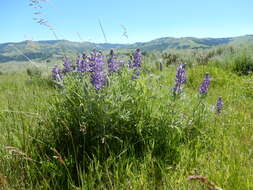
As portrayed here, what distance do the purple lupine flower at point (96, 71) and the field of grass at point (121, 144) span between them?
9 cm

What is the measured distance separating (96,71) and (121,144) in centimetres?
68

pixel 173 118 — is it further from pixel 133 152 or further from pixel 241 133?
A: pixel 241 133

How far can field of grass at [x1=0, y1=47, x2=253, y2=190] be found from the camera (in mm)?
1985

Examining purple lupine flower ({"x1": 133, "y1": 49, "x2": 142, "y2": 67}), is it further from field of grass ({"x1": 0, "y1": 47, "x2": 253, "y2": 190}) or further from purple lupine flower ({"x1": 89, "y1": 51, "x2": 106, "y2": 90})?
purple lupine flower ({"x1": 89, "y1": 51, "x2": 106, "y2": 90})

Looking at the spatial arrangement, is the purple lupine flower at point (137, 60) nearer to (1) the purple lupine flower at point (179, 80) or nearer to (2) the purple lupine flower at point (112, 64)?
(2) the purple lupine flower at point (112, 64)

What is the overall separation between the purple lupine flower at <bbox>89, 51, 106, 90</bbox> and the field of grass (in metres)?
0.09

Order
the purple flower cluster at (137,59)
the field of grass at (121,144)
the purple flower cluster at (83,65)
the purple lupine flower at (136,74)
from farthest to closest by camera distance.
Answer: the purple flower cluster at (137,59), the purple lupine flower at (136,74), the purple flower cluster at (83,65), the field of grass at (121,144)

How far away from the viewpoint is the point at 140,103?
7.93ft

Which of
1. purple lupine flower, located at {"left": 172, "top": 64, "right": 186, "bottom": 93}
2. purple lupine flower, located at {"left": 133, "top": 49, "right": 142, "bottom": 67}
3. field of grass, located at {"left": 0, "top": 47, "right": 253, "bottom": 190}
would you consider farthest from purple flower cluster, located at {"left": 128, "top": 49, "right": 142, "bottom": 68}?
purple lupine flower, located at {"left": 172, "top": 64, "right": 186, "bottom": 93}

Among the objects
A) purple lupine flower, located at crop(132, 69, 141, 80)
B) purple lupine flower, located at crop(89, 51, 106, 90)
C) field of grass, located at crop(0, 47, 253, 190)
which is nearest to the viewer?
field of grass, located at crop(0, 47, 253, 190)

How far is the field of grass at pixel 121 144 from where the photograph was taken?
6.51 feet

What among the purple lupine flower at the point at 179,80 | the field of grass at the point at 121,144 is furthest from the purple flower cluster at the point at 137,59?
the purple lupine flower at the point at 179,80

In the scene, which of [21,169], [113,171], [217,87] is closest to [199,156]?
[113,171]

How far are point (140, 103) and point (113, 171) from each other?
67 cm
